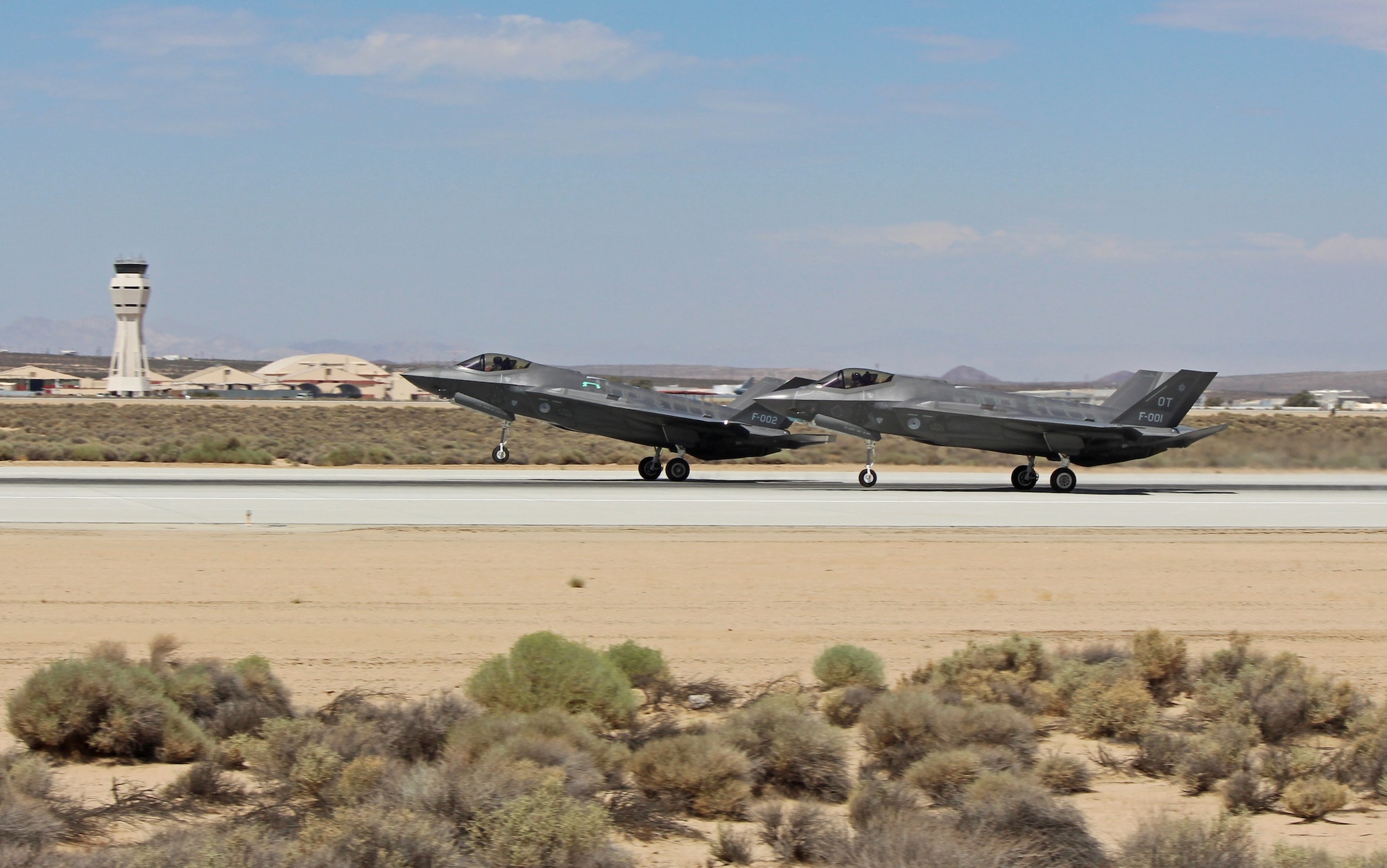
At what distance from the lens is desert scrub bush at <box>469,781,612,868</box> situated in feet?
20.1

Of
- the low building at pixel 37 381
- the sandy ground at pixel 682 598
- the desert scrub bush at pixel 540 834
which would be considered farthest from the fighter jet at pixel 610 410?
the low building at pixel 37 381

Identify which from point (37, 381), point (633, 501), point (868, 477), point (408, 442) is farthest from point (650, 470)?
point (37, 381)

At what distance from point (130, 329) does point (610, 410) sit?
114 metres

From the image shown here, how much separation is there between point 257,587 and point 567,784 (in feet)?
29.3

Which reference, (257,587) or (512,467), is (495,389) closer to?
(512,467)

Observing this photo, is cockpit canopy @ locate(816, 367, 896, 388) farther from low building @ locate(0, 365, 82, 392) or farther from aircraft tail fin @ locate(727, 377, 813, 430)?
low building @ locate(0, 365, 82, 392)

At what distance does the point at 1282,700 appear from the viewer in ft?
31.6

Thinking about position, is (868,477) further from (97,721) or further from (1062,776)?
(97,721)

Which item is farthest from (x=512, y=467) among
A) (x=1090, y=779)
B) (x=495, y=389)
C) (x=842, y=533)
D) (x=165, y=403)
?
(x=165, y=403)

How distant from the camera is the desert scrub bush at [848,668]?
34.6ft

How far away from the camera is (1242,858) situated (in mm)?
6074

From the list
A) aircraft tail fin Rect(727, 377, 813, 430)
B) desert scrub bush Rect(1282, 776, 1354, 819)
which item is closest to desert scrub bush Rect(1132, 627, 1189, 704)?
desert scrub bush Rect(1282, 776, 1354, 819)

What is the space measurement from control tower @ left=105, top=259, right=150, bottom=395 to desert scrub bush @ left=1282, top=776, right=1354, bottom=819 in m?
136

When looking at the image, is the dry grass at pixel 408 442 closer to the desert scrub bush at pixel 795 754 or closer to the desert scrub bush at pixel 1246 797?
the desert scrub bush at pixel 795 754
